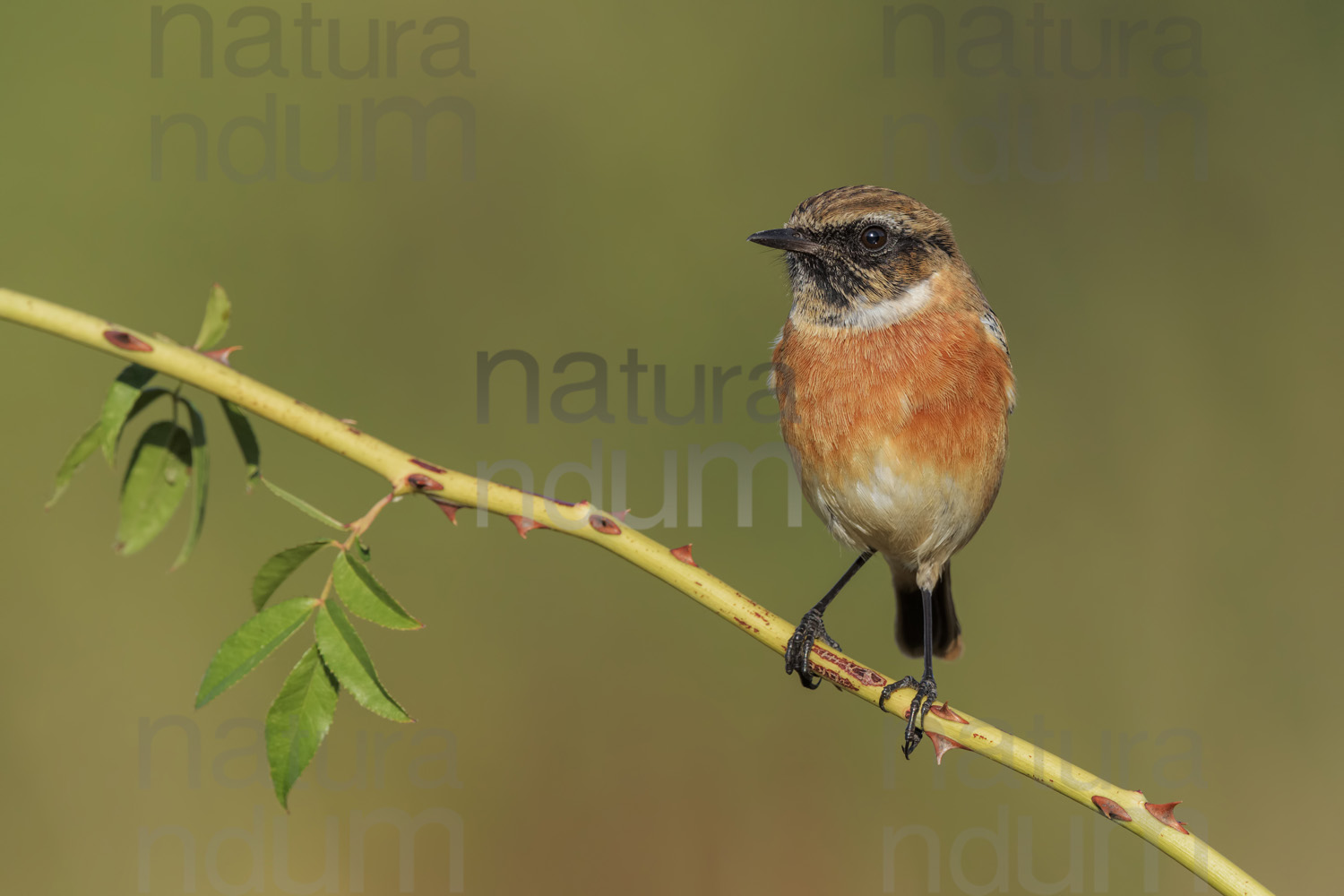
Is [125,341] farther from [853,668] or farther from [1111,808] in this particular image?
[1111,808]

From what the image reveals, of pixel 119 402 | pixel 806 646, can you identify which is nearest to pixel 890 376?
pixel 806 646

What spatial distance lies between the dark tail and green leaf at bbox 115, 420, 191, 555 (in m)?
3.08

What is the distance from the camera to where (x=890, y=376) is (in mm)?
3498

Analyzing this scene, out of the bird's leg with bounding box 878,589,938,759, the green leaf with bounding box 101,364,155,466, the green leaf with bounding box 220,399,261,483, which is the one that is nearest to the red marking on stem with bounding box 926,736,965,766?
the bird's leg with bounding box 878,589,938,759

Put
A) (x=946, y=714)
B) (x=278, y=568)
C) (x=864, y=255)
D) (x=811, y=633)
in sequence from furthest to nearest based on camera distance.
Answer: (x=811, y=633) < (x=864, y=255) < (x=946, y=714) < (x=278, y=568)

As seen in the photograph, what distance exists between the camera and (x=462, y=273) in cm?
586

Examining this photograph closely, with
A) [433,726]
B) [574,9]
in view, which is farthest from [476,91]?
[433,726]

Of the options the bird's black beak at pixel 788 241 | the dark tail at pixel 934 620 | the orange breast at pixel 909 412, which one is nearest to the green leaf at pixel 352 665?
the bird's black beak at pixel 788 241

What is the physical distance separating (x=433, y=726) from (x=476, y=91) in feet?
11.6

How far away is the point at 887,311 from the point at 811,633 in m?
1.19

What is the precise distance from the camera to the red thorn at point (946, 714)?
7.70 ft

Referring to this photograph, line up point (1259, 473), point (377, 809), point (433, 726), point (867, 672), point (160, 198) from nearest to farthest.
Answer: point (867, 672)
point (377, 809)
point (433, 726)
point (160, 198)
point (1259, 473)

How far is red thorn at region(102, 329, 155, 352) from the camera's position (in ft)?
5.76

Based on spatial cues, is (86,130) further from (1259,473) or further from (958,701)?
(1259,473)
